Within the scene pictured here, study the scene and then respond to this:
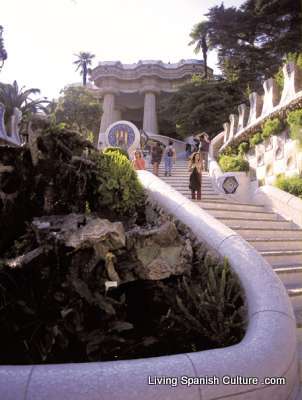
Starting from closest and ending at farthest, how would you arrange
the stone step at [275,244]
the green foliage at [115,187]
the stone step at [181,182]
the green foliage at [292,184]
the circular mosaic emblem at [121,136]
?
the green foliage at [115,187] → the stone step at [275,244] → the green foliage at [292,184] → the stone step at [181,182] → the circular mosaic emblem at [121,136]

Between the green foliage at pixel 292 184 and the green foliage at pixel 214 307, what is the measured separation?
17.3 feet

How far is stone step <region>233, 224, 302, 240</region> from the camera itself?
6145 millimetres

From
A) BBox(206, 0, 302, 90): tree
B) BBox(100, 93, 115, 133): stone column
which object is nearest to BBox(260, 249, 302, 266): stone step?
BBox(206, 0, 302, 90): tree

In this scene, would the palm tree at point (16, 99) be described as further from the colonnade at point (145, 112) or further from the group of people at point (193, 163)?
the group of people at point (193, 163)

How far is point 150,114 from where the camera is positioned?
3353 cm

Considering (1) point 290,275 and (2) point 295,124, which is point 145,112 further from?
(1) point 290,275

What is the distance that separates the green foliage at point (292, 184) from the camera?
839 centimetres

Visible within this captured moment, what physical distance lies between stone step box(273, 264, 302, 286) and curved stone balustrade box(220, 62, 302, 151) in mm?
5739

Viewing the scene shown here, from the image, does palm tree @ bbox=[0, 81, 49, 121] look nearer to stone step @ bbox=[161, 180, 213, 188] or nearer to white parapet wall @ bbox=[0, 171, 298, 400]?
stone step @ bbox=[161, 180, 213, 188]

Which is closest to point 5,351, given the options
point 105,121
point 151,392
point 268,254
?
point 151,392

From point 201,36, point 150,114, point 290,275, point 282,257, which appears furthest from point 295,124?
point 150,114

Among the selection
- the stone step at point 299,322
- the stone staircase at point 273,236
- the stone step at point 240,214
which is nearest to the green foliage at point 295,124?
the stone staircase at point 273,236

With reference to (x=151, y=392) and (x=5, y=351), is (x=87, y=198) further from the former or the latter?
(x=151, y=392)

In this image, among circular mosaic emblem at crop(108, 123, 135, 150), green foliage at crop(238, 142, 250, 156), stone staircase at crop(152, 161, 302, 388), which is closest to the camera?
stone staircase at crop(152, 161, 302, 388)
